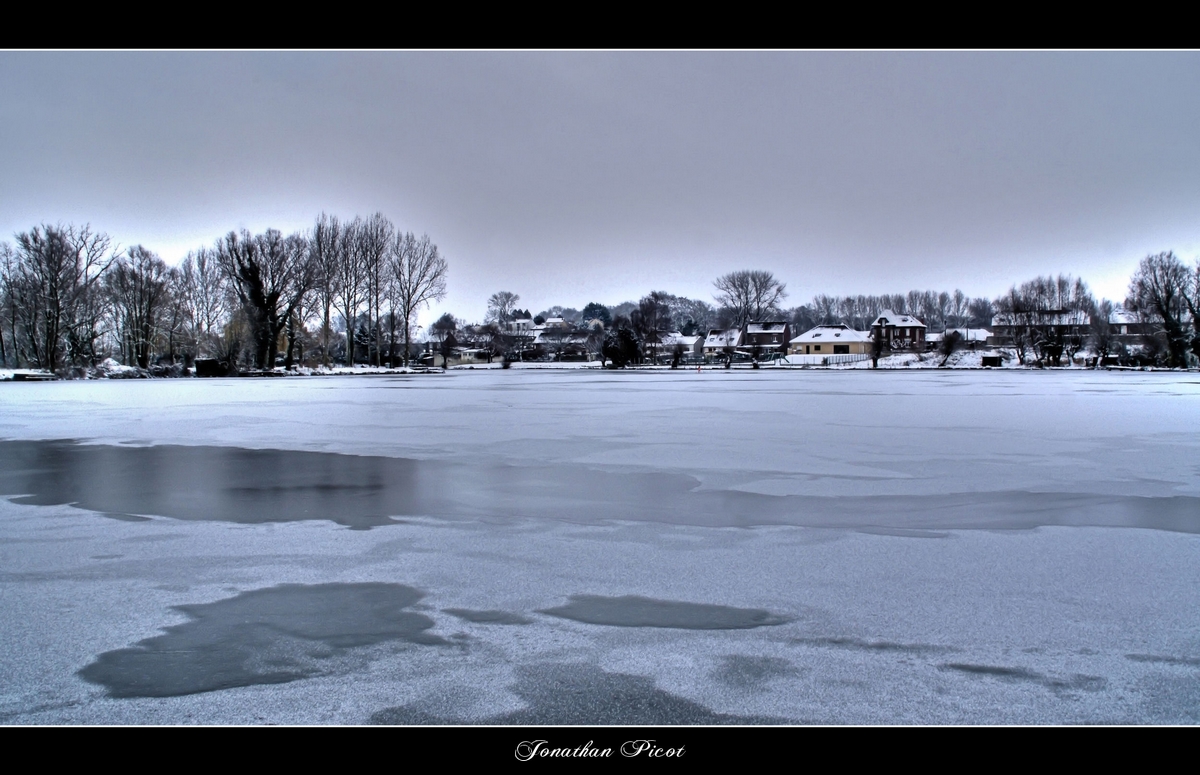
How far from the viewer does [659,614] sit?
392 centimetres

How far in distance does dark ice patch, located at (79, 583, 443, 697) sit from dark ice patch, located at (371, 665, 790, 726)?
686 mm

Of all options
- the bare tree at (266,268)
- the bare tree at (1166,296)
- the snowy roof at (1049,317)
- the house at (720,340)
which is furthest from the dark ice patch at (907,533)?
the house at (720,340)

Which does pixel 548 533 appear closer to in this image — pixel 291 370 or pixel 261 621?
pixel 261 621

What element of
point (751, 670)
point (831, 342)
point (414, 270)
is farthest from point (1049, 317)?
point (751, 670)

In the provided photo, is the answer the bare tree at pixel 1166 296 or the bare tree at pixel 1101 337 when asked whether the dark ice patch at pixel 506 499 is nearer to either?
the bare tree at pixel 1166 296

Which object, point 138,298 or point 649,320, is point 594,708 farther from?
point 649,320

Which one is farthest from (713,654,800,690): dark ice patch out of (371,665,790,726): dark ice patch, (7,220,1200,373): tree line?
(7,220,1200,373): tree line

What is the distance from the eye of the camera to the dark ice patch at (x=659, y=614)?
12.4ft

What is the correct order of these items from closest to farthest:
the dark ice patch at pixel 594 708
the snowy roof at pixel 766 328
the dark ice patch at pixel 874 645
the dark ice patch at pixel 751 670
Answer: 1. the dark ice patch at pixel 594 708
2. the dark ice patch at pixel 751 670
3. the dark ice patch at pixel 874 645
4. the snowy roof at pixel 766 328

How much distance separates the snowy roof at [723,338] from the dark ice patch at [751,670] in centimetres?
9639

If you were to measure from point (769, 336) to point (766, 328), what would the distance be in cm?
191

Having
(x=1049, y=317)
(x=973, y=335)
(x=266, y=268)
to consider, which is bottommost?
(x=973, y=335)

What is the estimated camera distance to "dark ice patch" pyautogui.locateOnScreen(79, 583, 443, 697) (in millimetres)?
3174

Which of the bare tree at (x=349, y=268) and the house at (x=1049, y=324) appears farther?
the house at (x=1049, y=324)
